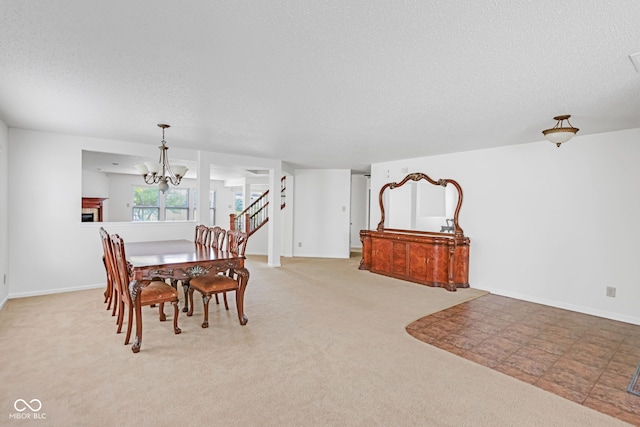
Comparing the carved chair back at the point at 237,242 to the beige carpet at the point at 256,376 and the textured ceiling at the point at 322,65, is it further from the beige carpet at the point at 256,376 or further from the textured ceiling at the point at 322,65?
the textured ceiling at the point at 322,65

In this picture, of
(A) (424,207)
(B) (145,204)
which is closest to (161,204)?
(B) (145,204)

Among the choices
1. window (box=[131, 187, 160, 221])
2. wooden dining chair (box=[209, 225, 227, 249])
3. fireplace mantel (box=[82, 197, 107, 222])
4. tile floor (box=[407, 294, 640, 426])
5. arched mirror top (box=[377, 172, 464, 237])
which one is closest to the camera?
tile floor (box=[407, 294, 640, 426])

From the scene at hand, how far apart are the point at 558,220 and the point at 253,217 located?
6932 millimetres

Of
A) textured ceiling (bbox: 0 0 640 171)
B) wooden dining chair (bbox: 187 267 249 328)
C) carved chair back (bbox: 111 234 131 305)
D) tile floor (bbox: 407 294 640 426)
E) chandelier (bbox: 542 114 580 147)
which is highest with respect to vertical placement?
textured ceiling (bbox: 0 0 640 171)

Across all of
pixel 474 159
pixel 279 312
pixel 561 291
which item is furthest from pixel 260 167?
pixel 561 291

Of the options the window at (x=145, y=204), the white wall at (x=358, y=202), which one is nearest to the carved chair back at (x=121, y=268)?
the white wall at (x=358, y=202)

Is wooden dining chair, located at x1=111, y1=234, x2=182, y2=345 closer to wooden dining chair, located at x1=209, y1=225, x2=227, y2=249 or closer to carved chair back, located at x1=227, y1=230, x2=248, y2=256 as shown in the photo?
carved chair back, located at x1=227, y1=230, x2=248, y2=256

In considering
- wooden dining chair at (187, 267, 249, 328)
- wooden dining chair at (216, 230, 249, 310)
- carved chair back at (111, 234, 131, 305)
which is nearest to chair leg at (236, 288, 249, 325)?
wooden dining chair at (187, 267, 249, 328)

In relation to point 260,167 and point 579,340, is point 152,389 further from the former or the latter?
point 260,167

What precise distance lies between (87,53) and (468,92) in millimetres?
2930

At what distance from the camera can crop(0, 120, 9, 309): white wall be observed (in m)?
3.84

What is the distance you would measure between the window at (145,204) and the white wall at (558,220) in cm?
932

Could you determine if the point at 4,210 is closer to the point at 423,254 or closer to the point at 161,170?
the point at 161,170

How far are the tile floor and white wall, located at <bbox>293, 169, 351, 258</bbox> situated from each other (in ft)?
13.6
